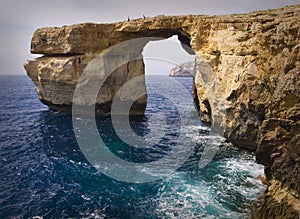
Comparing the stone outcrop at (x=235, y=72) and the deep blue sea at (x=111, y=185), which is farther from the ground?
the stone outcrop at (x=235, y=72)

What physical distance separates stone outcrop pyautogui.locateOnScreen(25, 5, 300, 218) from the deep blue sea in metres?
2.17

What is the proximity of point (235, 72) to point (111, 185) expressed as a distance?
45.9 ft

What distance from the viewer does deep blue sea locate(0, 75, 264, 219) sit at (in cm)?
1377

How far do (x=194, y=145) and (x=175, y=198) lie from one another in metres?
10.1

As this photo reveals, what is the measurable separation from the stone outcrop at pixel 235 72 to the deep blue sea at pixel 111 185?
2.17 m

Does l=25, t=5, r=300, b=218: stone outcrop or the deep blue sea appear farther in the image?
the deep blue sea

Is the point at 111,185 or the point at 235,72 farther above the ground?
the point at 235,72

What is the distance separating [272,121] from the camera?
1255 cm

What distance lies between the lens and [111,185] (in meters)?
16.7

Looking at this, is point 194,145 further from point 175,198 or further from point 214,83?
point 175,198

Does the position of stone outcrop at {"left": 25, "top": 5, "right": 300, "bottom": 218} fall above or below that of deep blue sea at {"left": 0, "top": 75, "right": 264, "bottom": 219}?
above

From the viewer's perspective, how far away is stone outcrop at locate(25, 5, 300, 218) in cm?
1184

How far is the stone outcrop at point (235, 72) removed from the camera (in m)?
11.8

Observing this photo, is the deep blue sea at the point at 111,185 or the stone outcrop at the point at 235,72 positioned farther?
the deep blue sea at the point at 111,185
